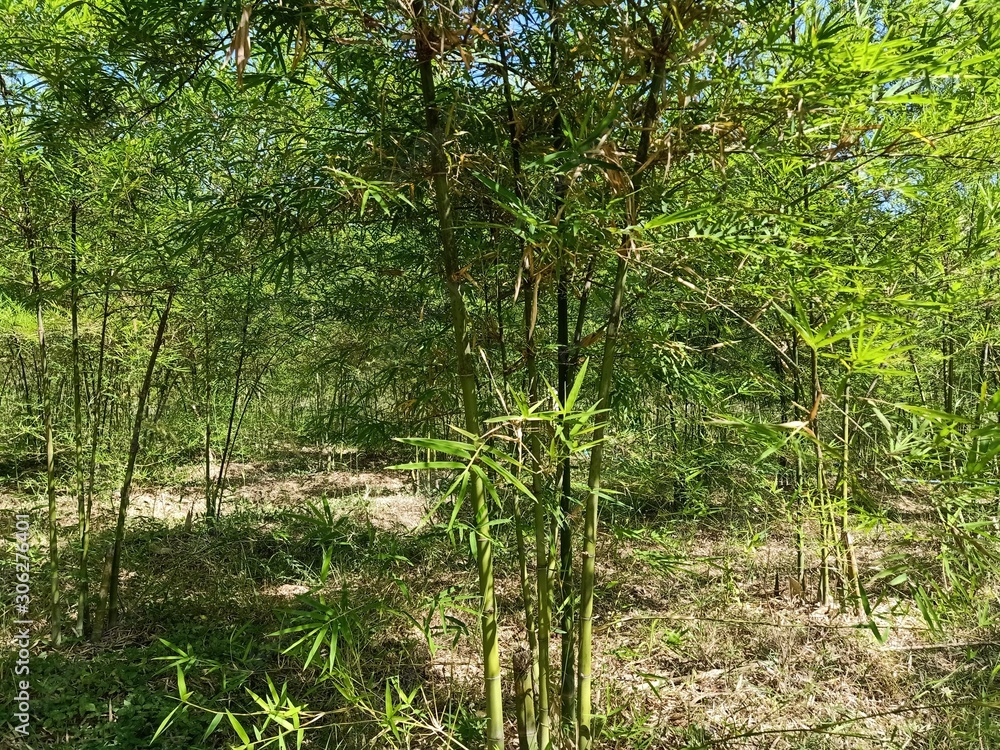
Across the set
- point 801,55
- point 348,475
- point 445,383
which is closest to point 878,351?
point 801,55

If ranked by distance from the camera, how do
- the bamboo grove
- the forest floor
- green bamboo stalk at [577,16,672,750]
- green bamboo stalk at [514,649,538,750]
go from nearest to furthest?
1. the bamboo grove
2. green bamboo stalk at [577,16,672,750]
3. green bamboo stalk at [514,649,538,750]
4. the forest floor

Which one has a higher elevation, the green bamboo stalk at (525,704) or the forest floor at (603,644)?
the green bamboo stalk at (525,704)

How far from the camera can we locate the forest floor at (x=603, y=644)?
192 centimetres

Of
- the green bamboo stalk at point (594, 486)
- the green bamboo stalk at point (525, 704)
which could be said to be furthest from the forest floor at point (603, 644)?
the green bamboo stalk at point (525, 704)

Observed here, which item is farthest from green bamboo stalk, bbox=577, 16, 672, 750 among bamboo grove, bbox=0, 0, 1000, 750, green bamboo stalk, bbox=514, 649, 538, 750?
green bamboo stalk, bbox=514, 649, 538, 750

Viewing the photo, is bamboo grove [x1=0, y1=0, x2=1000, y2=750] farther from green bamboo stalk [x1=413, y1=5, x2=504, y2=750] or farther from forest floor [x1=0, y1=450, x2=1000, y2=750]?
forest floor [x1=0, y1=450, x2=1000, y2=750]

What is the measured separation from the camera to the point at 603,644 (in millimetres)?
2852

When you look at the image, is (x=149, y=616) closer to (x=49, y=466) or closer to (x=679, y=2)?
(x=49, y=466)

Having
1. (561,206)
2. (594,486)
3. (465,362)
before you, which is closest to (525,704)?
(594,486)

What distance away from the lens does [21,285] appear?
2.79m

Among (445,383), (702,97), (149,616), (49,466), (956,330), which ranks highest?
(702,97)

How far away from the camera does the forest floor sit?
6.30 ft

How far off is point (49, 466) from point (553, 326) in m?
2.65

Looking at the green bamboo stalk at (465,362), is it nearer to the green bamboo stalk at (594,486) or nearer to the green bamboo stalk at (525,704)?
the green bamboo stalk at (525,704)
